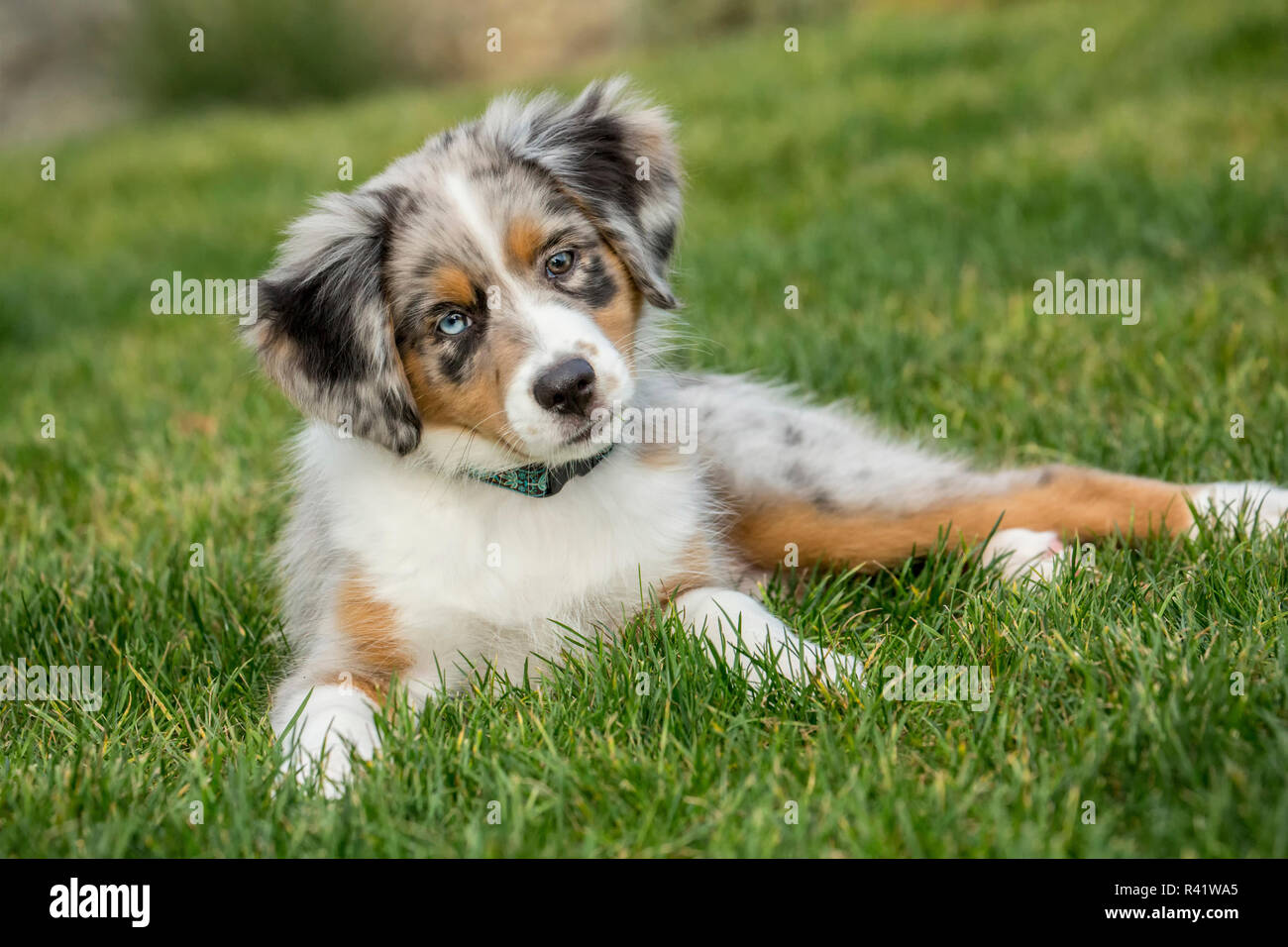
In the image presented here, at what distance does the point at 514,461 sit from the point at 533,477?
97 millimetres

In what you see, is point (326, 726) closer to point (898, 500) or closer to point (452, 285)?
point (452, 285)

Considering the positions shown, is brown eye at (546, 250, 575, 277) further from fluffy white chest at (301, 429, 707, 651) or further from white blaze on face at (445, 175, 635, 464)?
fluffy white chest at (301, 429, 707, 651)

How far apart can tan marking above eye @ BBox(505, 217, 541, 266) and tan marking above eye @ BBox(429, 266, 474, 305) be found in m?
0.14

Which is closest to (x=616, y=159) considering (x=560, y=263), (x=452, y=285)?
(x=560, y=263)

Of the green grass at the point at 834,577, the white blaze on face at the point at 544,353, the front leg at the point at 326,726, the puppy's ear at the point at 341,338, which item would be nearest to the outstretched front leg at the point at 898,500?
the green grass at the point at 834,577

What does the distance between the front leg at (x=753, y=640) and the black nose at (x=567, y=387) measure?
1.94 ft

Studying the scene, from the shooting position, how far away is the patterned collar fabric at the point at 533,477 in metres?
3.30

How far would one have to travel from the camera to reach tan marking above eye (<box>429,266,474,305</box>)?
313 centimetres

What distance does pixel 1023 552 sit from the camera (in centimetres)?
356

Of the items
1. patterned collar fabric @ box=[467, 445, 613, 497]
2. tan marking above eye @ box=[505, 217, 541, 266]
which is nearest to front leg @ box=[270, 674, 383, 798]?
patterned collar fabric @ box=[467, 445, 613, 497]

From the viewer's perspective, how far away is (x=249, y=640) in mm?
3580

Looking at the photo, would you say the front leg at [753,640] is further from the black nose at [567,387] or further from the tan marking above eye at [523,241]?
the tan marking above eye at [523,241]
